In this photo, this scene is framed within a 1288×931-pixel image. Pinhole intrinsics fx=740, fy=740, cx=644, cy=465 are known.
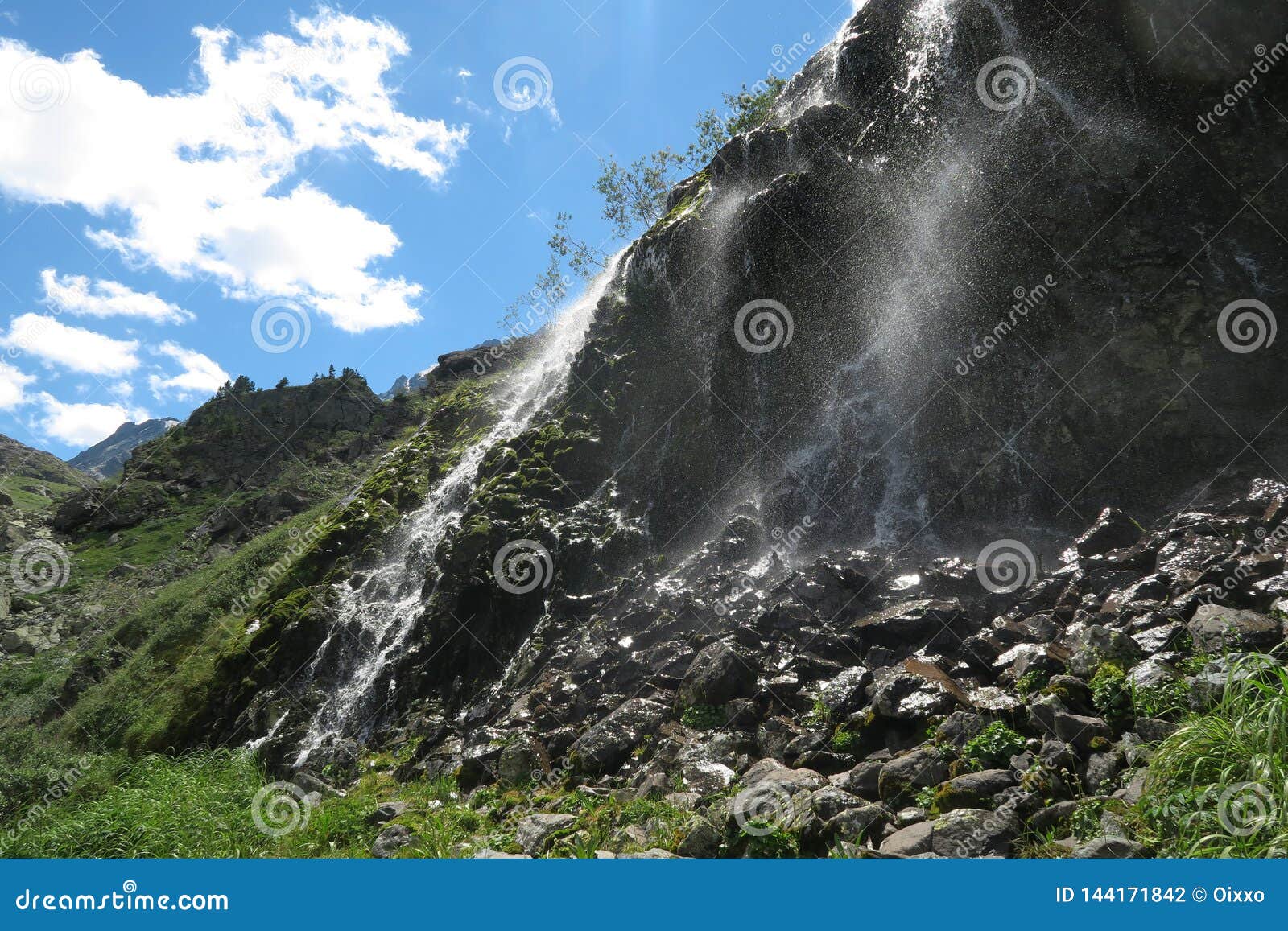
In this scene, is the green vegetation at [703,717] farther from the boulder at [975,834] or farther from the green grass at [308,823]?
the boulder at [975,834]

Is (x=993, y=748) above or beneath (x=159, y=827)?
above

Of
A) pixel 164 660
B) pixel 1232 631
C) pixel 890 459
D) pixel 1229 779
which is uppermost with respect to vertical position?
pixel 890 459

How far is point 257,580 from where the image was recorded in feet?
89.8

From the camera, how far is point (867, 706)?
10.3 metres

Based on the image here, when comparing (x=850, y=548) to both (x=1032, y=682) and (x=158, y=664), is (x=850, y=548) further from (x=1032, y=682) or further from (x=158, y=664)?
(x=158, y=664)

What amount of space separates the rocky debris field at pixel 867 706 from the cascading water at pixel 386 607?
1.59 meters

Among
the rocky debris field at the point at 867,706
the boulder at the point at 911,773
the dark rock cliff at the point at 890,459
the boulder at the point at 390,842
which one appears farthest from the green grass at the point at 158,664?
the boulder at the point at 911,773

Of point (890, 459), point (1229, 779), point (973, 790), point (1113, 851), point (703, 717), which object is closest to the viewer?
point (1113, 851)

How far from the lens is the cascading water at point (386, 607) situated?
17609 millimetres

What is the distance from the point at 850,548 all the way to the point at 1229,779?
32.5ft

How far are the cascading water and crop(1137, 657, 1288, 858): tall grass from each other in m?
15.6

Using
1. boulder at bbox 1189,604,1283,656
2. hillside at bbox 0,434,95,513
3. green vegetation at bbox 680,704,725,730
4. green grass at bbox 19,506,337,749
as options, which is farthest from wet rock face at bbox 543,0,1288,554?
hillside at bbox 0,434,95,513

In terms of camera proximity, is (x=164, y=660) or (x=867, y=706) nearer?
(x=867, y=706)

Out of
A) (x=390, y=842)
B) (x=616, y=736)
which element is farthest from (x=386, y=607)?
(x=390, y=842)
